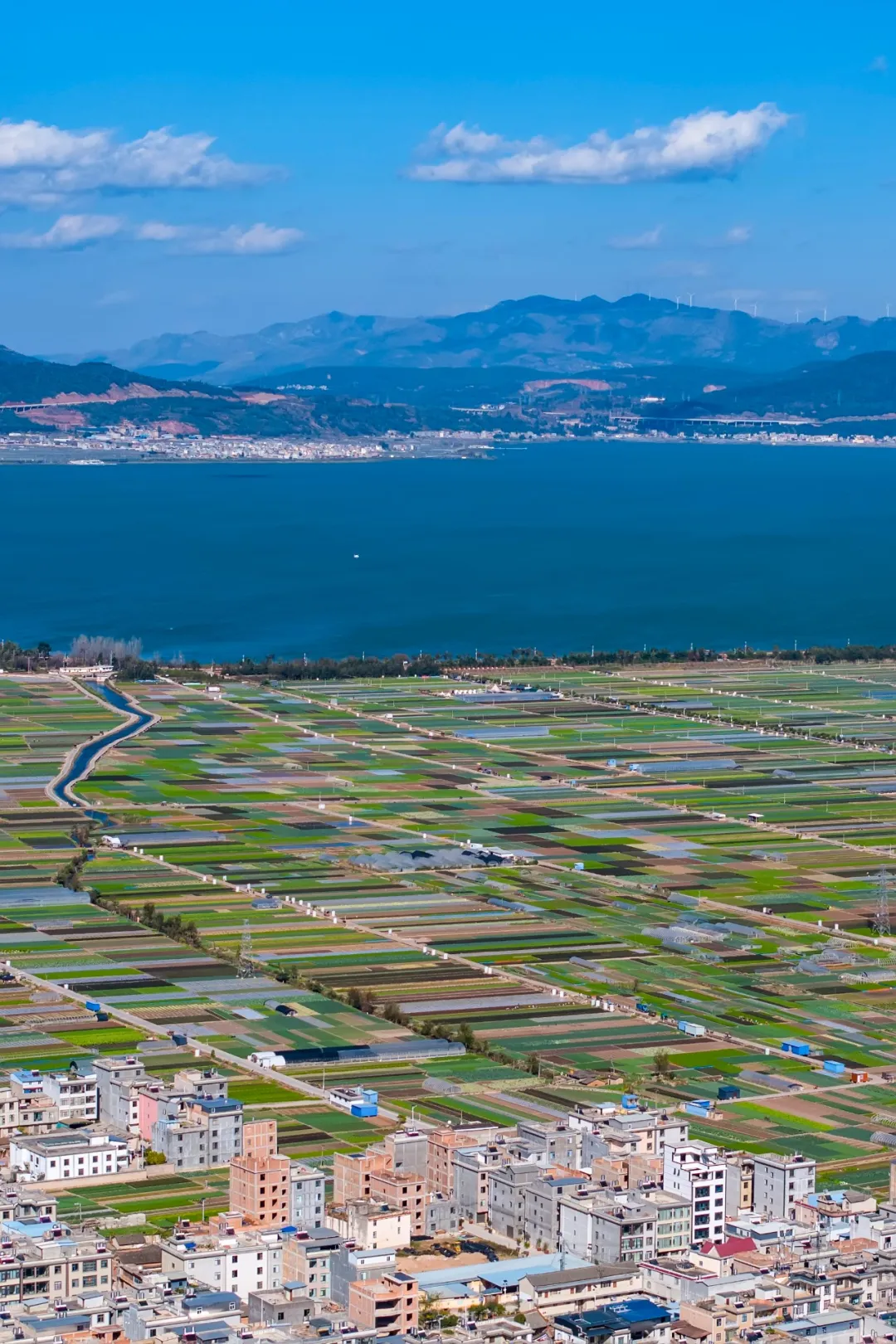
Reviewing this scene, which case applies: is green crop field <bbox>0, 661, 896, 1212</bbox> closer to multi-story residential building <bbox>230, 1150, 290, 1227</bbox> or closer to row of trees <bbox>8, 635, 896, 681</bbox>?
multi-story residential building <bbox>230, 1150, 290, 1227</bbox>

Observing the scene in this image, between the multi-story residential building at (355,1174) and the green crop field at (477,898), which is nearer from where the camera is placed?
the multi-story residential building at (355,1174)

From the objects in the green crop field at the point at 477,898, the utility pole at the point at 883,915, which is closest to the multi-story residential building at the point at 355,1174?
the green crop field at the point at 477,898

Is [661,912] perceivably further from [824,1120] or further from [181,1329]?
[181,1329]

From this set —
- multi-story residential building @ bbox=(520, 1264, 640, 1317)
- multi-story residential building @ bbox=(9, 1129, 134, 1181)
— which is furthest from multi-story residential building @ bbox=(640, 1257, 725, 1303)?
multi-story residential building @ bbox=(9, 1129, 134, 1181)

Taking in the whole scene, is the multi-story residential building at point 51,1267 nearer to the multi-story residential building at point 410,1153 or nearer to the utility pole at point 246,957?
the multi-story residential building at point 410,1153

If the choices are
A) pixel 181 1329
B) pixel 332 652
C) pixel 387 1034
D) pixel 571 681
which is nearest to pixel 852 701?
pixel 571 681

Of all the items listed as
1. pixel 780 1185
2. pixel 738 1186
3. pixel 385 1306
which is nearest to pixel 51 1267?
pixel 385 1306

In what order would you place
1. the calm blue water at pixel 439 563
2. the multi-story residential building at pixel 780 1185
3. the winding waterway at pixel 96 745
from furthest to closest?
the calm blue water at pixel 439 563
the winding waterway at pixel 96 745
the multi-story residential building at pixel 780 1185

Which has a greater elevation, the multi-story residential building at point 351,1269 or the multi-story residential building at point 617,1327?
the multi-story residential building at point 351,1269
